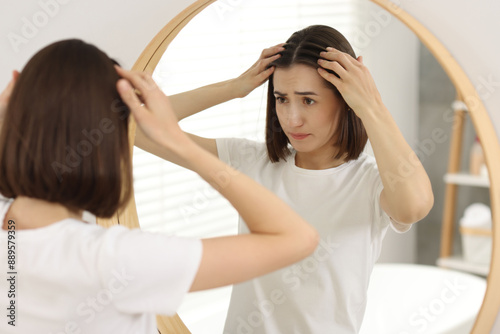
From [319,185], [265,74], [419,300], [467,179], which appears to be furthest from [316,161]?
[467,179]

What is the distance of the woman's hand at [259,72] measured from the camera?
2.41ft

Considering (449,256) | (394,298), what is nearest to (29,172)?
(394,298)

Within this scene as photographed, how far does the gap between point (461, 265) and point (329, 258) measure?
868mm

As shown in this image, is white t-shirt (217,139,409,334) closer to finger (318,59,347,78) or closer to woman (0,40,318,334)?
finger (318,59,347,78)

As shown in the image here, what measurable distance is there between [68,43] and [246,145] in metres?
0.41

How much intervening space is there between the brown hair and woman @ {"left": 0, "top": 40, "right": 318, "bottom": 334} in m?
0.28

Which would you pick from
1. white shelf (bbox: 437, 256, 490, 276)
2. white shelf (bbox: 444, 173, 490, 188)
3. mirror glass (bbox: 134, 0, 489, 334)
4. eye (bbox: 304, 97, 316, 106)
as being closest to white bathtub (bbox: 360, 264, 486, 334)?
mirror glass (bbox: 134, 0, 489, 334)

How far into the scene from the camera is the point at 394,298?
1.06 m

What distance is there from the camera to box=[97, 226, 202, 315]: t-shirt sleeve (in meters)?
0.41

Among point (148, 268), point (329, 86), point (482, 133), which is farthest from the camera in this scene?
point (329, 86)

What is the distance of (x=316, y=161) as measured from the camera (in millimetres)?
757

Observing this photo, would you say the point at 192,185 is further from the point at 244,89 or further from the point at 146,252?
the point at 146,252

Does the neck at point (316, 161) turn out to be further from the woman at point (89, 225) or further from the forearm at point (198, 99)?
the woman at point (89, 225)

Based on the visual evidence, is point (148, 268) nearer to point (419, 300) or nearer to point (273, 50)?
point (273, 50)
